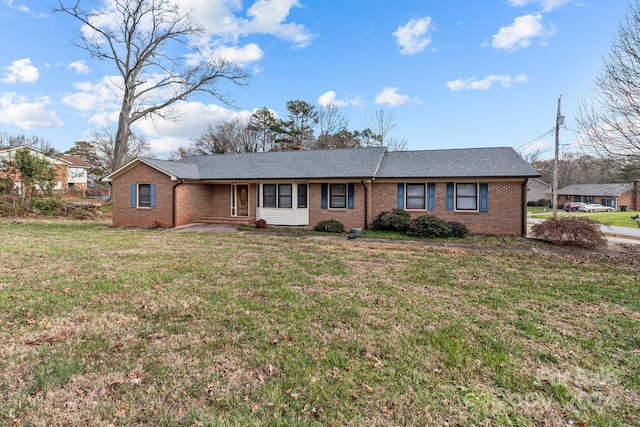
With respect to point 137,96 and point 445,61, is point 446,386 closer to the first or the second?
point 445,61

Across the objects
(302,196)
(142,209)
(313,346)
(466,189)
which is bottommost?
(313,346)

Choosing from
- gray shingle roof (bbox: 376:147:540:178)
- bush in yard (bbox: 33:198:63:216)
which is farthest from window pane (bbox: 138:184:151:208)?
gray shingle roof (bbox: 376:147:540:178)

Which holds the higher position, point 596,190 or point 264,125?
point 264,125

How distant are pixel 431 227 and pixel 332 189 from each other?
5.41 metres

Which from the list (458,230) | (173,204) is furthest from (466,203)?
(173,204)

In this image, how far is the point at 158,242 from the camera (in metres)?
11.2

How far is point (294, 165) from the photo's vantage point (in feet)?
57.5

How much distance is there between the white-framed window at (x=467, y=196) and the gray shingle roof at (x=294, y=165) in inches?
163

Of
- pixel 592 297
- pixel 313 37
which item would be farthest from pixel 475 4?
pixel 592 297

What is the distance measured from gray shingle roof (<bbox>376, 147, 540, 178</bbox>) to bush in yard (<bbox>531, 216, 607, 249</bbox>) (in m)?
2.26

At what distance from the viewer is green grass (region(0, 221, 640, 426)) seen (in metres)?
2.62

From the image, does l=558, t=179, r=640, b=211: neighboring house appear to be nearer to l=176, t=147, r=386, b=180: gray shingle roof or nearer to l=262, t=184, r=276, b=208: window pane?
l=176, t=147, r=386, b=180: gray shingle roof

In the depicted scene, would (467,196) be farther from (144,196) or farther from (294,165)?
(144,196)

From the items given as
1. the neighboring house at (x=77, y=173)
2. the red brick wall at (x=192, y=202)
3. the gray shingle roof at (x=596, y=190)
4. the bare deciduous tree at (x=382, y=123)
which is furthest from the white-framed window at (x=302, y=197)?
the gray shingle roof at (x=596, y=190)
